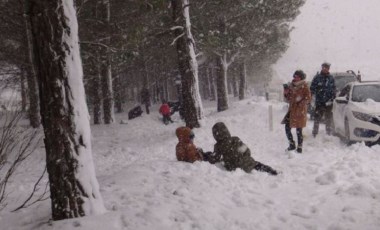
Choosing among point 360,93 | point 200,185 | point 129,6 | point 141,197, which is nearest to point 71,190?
point 141,197

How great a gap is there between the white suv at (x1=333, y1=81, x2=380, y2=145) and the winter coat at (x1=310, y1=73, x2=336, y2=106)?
0.26 meters

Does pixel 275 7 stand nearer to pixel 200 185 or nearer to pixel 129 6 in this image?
pixel 129 6

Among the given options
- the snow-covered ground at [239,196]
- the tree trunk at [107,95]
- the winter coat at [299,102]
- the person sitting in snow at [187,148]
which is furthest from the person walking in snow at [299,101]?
the tree trunk at [107,95]

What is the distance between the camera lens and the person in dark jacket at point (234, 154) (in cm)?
764

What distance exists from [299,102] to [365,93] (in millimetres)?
2519

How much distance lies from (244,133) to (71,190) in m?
9.37

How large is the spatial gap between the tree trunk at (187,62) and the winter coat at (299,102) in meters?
4.57

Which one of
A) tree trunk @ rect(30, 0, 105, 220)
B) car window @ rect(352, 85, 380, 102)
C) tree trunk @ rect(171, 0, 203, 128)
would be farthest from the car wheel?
tree trunk @ rect(30, 0, 105, 220)

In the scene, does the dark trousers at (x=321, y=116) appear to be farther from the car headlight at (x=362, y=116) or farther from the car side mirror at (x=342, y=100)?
the car headlight at (x=362, y=116)

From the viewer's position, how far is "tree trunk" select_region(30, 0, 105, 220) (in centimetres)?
455

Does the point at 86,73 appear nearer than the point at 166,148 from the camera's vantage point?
No

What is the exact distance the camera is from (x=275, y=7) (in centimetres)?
2278

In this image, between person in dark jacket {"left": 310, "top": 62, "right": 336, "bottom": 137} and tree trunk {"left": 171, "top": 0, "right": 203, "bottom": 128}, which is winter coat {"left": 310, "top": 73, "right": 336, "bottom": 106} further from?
tree trunk {"left": 171, "top": 0, "right": 203, "bottom": 128}

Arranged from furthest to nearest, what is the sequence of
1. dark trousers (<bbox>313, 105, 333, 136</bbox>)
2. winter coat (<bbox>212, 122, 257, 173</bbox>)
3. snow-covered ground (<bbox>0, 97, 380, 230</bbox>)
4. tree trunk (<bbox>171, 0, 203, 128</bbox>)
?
1. tree trunk (<bbox>171, 0, 203, 128</bbox>)
2. dark trousers (<bbox>313, 105, 333, 136</bbox>)
3. winter coat (<bbox>212, 122, 257, 173</bbox>)
4. snow-covered ground (<bbox>0, 97, 380, 230</bbox>)
